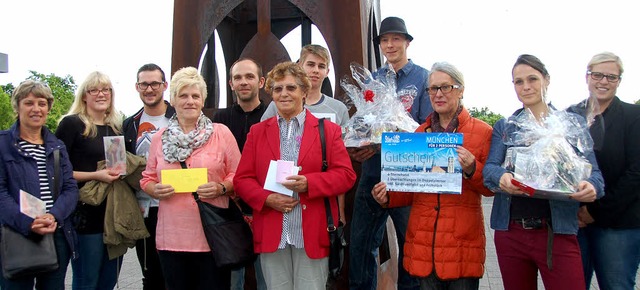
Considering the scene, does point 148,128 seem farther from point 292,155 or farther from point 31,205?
point 292,155

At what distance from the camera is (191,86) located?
338cm

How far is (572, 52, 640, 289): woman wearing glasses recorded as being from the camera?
3197 millimetres

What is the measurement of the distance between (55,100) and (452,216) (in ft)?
130

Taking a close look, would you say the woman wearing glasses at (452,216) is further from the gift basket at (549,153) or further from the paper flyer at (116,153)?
the paper flyer at (116,153)

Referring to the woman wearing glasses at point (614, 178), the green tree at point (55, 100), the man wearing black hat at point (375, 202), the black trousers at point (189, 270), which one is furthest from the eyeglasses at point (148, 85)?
the green tree at point (55, 100)

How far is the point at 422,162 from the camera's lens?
3004mm

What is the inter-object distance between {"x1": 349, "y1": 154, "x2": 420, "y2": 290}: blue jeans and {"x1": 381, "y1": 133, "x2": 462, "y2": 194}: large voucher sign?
1.86 ft

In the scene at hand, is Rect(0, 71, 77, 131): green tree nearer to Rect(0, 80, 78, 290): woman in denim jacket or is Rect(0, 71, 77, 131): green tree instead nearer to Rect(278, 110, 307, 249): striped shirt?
Rect(0, 80, 78, 290): woman in denim jacket

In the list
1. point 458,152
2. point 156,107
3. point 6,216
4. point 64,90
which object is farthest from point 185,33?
point 64,90

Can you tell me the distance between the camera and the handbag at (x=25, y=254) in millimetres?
3195

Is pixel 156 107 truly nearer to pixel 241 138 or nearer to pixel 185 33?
pixel 241 138

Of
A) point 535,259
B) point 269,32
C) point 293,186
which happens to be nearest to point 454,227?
point 535,259

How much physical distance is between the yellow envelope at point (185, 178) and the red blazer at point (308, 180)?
0.68 ft

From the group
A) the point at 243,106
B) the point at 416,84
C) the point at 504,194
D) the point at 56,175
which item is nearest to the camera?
the point at 504,194
